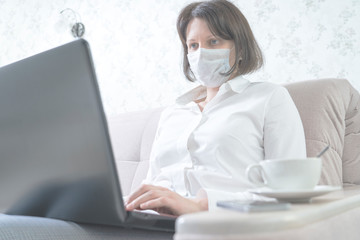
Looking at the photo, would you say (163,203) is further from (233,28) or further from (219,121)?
A: (233,28)

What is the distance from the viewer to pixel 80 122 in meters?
0.69

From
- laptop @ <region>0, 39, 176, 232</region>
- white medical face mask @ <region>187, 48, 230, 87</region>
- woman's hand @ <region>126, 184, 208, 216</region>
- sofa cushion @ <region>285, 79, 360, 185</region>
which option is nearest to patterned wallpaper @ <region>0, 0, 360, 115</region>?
sofa cushion @ <region>285, 79, 360, 185</region>

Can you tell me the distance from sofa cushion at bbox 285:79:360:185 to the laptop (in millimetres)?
592

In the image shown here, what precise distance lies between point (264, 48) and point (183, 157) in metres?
0.89

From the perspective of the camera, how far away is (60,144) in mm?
739

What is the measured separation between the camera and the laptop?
674 millimetres

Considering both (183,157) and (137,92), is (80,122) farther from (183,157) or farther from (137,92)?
(137,92)

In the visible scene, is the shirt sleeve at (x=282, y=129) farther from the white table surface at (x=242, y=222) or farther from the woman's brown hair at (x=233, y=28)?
the white table surface at (x=242, y=222)

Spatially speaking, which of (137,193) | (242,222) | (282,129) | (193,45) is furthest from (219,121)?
(242,222)

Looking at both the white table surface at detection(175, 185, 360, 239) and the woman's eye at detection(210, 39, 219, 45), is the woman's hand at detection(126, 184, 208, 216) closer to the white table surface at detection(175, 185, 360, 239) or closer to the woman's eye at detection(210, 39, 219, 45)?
the white table surface at detection(175, 185, 360, 239)

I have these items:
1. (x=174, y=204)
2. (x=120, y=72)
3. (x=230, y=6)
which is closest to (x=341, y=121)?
(x=230, y=6)

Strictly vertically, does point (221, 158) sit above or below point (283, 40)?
below

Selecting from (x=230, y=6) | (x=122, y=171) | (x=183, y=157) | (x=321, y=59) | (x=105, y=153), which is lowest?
(x=122, y=171)

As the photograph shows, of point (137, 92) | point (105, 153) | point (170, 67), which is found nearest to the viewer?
point (105, 153)
